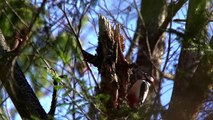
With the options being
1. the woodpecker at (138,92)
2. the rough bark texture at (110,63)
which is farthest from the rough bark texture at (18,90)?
the woodpecker at (138,92)

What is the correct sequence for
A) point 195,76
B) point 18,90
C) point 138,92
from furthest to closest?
point 138,92 → point 18,90 → point 195,76

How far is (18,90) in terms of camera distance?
2723 millimetres

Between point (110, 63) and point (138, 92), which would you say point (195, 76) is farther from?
point (138, 92)

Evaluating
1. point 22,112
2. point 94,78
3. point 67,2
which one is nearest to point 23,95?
point 22,112

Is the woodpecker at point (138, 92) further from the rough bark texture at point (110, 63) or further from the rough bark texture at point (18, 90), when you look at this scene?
the rough bark texture at point (18, 90)

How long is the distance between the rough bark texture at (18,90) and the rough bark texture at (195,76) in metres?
0.71

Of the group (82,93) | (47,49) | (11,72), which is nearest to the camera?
(82,93)

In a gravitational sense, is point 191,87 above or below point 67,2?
below

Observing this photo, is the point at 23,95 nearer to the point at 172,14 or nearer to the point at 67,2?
the point at 67,2

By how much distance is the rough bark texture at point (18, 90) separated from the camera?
2.62 metres

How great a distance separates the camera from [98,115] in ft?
7.79

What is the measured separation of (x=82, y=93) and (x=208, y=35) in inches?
25.2

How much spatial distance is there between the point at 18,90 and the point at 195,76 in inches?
35.7

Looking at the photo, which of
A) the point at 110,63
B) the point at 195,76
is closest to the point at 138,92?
the point at 110,63
